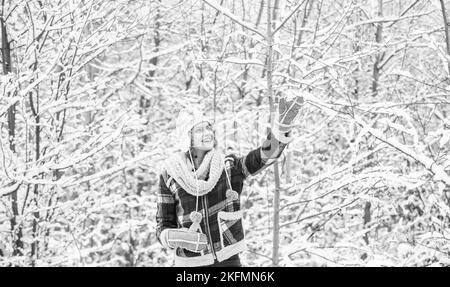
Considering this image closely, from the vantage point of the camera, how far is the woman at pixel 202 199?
282cm

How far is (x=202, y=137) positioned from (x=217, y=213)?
43 centimetres

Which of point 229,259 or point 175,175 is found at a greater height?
point 175,175

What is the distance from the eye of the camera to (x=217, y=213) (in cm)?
287

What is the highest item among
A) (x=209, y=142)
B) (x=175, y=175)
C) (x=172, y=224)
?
(x=209, y=142)

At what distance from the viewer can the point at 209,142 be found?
294 centimetres

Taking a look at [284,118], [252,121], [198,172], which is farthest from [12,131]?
[284,118]

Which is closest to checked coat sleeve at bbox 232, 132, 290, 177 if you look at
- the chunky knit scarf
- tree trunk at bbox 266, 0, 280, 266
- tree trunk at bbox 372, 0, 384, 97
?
the chunky knit scarf

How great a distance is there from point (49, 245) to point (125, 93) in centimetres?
480

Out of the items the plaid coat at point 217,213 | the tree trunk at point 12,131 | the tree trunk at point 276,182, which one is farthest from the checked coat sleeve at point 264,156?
the tree trunk at point 12,131
